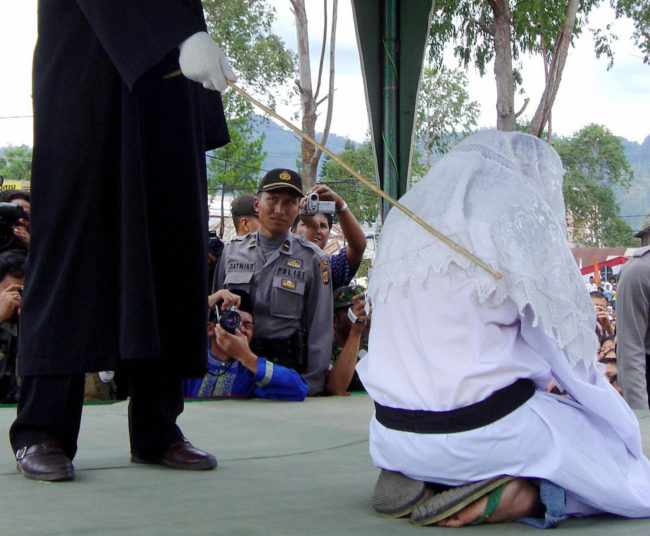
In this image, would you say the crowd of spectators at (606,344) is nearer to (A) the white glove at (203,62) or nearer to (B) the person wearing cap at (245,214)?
(B) the person wearing cap at (245,214)

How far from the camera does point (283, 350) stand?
4.89 metres

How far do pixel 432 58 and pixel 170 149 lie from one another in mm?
10686

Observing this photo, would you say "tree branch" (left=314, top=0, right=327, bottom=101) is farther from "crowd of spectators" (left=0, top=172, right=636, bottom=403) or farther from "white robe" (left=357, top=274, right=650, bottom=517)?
"white robe" (left=357, top=274, right=650, bottom=517)

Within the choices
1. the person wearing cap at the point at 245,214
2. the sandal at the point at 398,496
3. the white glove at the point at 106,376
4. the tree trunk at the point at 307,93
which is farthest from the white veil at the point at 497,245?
the tree trunk at the point at 307,93

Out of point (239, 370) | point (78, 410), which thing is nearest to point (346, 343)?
point (239, 370)

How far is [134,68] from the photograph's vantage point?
2281 millimetres

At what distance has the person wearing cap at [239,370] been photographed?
4492mm

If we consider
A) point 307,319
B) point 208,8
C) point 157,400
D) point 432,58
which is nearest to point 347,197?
point 208,8

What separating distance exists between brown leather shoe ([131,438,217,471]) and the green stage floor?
34mm

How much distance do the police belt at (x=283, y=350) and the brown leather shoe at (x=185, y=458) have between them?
7.20 feet

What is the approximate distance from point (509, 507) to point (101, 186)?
1.37 meters

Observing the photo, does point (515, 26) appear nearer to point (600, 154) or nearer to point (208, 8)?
point (208, 8)

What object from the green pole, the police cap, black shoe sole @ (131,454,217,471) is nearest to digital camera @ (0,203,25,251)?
the police cap

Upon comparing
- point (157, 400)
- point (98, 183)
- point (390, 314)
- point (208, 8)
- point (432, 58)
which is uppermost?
point (208, 8)
